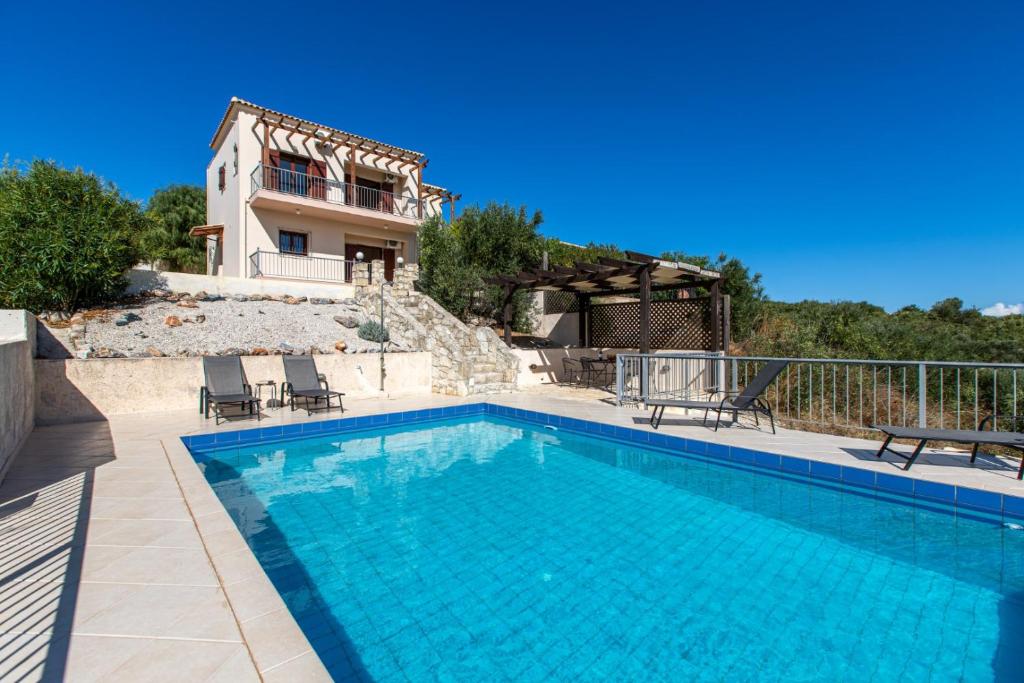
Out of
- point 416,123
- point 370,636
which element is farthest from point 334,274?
point 370,636

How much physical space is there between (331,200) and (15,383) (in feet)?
43.1

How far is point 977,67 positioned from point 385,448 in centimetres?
1660

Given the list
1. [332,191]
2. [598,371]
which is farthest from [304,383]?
[332,191]

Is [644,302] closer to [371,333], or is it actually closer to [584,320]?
[584,320]

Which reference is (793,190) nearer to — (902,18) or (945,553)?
(902,18)

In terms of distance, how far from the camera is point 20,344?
18.1 feet

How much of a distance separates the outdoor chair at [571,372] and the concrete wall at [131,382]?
5353 millimetres

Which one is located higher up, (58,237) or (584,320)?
(58,237)

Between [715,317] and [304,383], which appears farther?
[715,317]

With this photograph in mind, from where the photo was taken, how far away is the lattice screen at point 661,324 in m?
10.6

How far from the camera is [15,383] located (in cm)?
511

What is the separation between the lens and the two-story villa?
50.2 ft

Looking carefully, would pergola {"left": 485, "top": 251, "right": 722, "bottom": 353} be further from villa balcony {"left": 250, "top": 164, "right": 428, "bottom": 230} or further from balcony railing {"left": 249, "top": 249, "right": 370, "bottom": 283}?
villa balcony {"left": 250, "top": 164, "right": 428, "bottom": 230}

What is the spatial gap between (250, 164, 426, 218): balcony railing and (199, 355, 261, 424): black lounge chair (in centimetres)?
924
